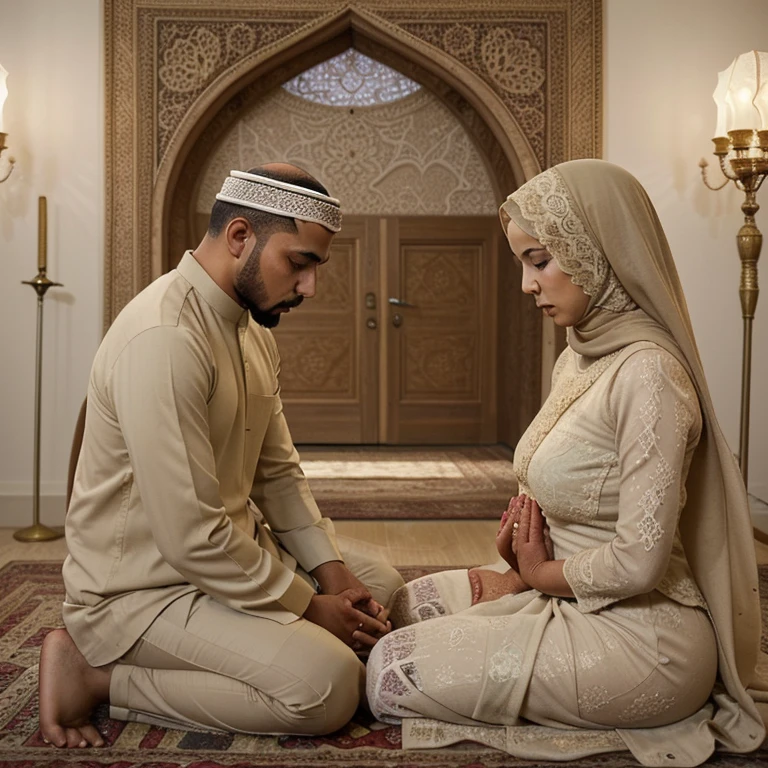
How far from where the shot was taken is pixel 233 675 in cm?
198

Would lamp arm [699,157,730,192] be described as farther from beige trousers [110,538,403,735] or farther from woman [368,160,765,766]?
beige trousers [110,538,403,735]

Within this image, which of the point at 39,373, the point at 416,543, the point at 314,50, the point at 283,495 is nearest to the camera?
the point at 283,495

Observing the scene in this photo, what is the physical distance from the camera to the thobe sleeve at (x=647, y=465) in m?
1.78

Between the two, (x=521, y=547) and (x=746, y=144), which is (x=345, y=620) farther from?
(x=746, y=144)

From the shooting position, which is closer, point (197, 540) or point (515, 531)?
point (197, 540)

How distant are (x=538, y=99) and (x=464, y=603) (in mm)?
3227

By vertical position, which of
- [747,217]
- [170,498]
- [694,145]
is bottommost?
[170,498]

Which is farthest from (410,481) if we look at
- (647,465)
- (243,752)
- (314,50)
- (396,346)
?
(647,465)

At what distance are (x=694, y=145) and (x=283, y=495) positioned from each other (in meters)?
3.20

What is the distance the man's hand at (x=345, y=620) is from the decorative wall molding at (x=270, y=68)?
9.64 feet

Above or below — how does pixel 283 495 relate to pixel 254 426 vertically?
below

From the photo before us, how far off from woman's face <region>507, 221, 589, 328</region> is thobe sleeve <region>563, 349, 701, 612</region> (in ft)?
0.57

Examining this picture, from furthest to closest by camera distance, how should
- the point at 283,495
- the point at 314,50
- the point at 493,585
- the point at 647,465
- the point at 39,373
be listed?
the point at 314,50 → the point at 39,373 → the point at 283,495 → the point at 493,585 → the point at 647,465

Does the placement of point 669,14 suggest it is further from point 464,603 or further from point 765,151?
point 464,603
